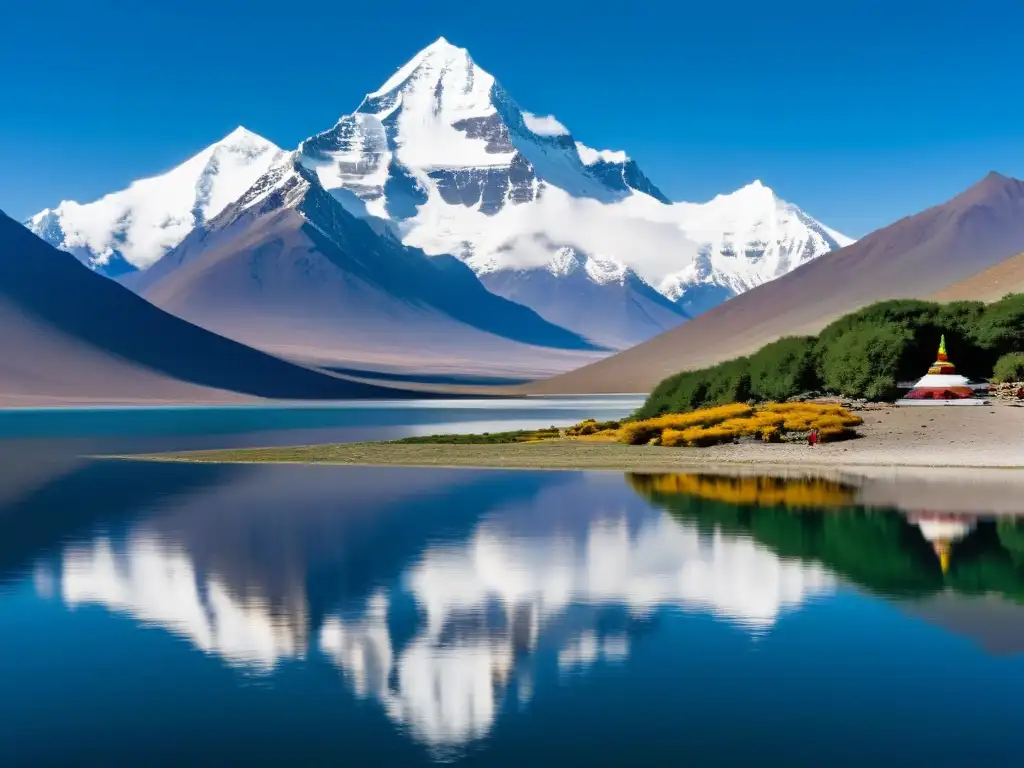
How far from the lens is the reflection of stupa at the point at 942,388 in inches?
2830

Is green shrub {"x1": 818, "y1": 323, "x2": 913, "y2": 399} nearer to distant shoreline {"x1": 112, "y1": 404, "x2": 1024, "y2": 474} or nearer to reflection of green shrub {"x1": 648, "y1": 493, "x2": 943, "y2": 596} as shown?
distant shoreline {"x1": 112, "y1": 404, "x2": 1024, "y2": 474}

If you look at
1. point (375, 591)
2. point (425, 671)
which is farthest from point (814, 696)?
point (375, 591)

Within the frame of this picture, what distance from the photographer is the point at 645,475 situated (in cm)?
5691

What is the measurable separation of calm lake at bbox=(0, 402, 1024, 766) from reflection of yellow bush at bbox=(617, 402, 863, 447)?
27.3m

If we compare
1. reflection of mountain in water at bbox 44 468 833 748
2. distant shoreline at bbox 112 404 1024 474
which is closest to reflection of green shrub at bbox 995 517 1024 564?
reflection of mountain in water at bbox 44 468 833 748

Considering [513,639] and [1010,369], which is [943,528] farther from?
[1010,369]

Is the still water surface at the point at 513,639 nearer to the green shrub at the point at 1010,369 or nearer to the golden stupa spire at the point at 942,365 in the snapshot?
the golden stupa spire at the point at 942,365

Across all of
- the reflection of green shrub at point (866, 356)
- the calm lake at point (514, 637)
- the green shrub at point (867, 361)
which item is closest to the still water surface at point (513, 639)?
the calm lake at point (514, 637)

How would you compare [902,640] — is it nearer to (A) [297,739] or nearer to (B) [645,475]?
(A) [297,739]

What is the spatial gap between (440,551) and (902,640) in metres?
12.9

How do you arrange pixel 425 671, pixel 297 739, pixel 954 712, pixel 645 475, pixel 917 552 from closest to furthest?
pixel 297 739, pixel 954 712, pixel 425 671, pixel 917 552, pixel 645 475

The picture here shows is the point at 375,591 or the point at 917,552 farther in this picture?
the point at 917,552

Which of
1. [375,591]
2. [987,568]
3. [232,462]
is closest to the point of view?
[375,591]

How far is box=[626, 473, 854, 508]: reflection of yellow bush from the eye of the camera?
43.4m
